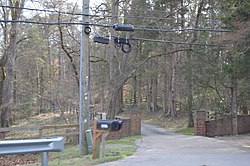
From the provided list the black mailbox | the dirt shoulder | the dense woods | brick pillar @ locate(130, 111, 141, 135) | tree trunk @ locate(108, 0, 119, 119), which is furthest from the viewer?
brick pillar @ locate(130, 111, 141, 135)

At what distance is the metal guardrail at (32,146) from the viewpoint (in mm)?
3674

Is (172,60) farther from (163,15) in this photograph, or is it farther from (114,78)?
(114,78)

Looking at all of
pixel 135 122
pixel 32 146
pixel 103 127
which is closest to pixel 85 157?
pixel 103 127

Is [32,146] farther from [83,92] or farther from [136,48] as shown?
[136,48]

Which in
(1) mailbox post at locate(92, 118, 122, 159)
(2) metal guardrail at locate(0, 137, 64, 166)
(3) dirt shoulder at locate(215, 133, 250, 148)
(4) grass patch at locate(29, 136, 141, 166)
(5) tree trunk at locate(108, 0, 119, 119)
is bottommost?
(3) dirt shoulder at locate(215, 133, 250, 148)

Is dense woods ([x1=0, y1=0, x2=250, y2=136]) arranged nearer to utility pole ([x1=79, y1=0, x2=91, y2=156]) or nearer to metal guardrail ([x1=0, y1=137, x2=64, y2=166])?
utility pole ([x1=79, y1=0, x2=91, y2=156])

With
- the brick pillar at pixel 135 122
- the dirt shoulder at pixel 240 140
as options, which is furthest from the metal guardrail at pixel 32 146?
the brick pillar at pixel 135 122

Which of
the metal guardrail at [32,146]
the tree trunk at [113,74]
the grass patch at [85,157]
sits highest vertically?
the tree trunk at [113,74]

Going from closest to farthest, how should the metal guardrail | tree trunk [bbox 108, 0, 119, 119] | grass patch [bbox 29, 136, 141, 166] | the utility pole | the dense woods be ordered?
1. the metal guardrail
2. grass patch [bbox 29, 136, 141, 166]
3. the utility pole
4. the dense woods
5. tree trunk [bbox 108, 0, 119, 119]

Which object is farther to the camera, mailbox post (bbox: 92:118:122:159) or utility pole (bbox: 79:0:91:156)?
utility pole (bbox: 79:0:91:156)

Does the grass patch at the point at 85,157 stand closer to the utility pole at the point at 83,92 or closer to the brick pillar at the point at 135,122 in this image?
the utility pole at the point at 83,92

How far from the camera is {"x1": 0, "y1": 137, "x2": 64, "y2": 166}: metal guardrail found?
367 centimetres

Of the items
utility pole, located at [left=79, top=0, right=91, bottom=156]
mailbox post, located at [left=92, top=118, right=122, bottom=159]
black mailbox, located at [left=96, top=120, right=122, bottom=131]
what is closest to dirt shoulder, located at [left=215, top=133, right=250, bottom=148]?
utility pole, located at [left=79, top=0, right=91, bottom=156]

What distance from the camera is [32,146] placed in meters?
3.77
